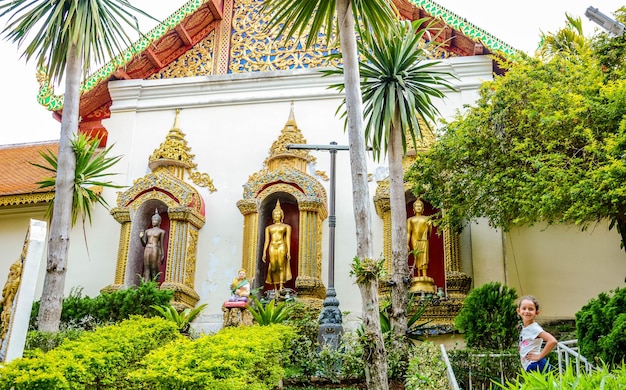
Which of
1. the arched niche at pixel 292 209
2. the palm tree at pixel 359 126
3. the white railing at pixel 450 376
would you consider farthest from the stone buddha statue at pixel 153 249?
the white railing at pixel 450 376

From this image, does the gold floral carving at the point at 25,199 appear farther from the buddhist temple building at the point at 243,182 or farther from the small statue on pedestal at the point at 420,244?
the small statue on pedestal at the point at 420,244

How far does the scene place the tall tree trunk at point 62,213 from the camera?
1051 cm

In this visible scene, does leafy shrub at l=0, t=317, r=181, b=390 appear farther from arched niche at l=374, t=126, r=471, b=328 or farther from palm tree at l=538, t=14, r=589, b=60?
palm tree at l=538, t=14, r=589, b=60

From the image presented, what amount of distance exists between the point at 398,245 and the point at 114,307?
5114 millimetres

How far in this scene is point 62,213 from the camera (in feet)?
35.9

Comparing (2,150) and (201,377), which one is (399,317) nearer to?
(201,377)

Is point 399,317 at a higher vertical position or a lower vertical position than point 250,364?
higher

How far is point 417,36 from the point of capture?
1127 centimetres

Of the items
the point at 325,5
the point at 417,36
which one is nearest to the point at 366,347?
the point at 325,5

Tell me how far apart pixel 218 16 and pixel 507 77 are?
7489mm

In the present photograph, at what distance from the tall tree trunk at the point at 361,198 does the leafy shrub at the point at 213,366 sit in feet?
3.72

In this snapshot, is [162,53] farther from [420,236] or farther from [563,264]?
[563,264]

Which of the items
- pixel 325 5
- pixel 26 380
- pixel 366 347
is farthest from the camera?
pixel 325 5

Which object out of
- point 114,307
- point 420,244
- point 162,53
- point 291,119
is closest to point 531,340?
point 420,244
